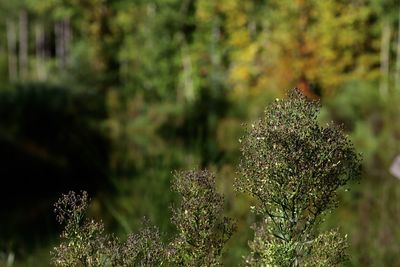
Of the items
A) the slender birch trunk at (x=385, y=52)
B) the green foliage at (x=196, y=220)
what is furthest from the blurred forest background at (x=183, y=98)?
the green foliage at (x=196, y=220)

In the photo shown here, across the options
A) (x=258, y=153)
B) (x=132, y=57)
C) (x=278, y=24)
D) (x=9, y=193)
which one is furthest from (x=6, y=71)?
(x=258, y=153)

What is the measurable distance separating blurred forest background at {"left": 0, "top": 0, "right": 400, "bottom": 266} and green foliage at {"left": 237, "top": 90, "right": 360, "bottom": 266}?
2834 mm

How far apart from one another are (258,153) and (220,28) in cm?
2533

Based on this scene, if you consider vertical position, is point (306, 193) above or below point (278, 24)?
below

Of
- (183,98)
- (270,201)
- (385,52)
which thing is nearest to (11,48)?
(183,98)

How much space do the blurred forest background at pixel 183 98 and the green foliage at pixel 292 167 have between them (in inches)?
112

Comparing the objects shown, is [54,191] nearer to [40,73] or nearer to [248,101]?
[248,101]

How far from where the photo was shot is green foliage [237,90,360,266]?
6.28 ft

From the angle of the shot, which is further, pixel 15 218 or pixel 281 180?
pixel 15 218

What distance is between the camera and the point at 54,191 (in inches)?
533

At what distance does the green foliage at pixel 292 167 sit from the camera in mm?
1913

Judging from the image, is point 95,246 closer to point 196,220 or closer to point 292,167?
point 196,220

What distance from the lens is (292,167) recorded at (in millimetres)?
1920

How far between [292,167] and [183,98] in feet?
76.9
